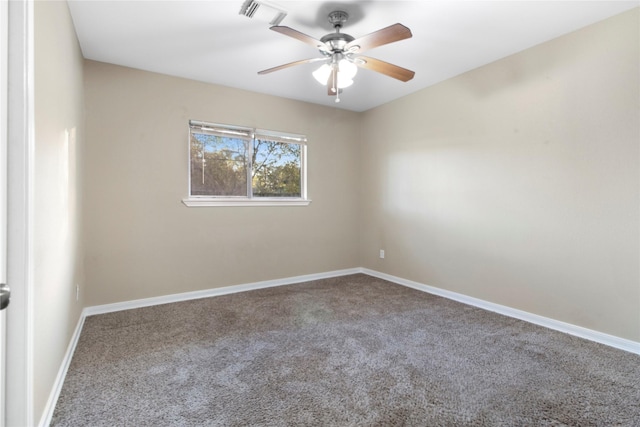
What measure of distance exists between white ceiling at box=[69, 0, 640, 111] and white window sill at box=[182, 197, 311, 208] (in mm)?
1326

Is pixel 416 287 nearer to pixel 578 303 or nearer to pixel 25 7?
pixel 578 303

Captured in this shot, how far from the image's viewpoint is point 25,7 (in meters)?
Answer: 1.17

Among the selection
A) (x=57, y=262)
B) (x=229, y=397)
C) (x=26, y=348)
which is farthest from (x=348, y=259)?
(x=26, y=348)

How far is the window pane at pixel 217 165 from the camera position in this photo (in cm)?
360

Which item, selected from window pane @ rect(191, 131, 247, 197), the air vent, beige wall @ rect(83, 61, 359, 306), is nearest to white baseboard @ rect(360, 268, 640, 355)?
beige wall @ rect(83, 61, 359, 306)

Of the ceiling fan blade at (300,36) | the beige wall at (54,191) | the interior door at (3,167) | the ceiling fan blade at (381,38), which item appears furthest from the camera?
the ceiling fan blade at (300,36)

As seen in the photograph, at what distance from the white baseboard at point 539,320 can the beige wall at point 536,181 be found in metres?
0.05

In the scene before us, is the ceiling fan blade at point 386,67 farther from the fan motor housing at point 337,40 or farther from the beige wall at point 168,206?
the beige wall at point 168,206

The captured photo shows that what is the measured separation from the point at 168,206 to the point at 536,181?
357 cm

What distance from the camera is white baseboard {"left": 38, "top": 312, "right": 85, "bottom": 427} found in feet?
5.00

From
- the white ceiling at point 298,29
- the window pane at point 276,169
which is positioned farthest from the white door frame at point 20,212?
the window pane at point 276,169

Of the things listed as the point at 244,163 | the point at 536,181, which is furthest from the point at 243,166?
the point at 536,181

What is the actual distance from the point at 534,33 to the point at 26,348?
3713 millimetres

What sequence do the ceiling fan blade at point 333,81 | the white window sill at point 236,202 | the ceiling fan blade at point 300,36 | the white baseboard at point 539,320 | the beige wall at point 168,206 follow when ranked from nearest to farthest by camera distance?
the ceiling fan blade at point 300,36, the white baseboard at point 539,320, the ceiling fan blade at point 333,81, the beige wall at point 168,206, the white window sill at point 236,202
